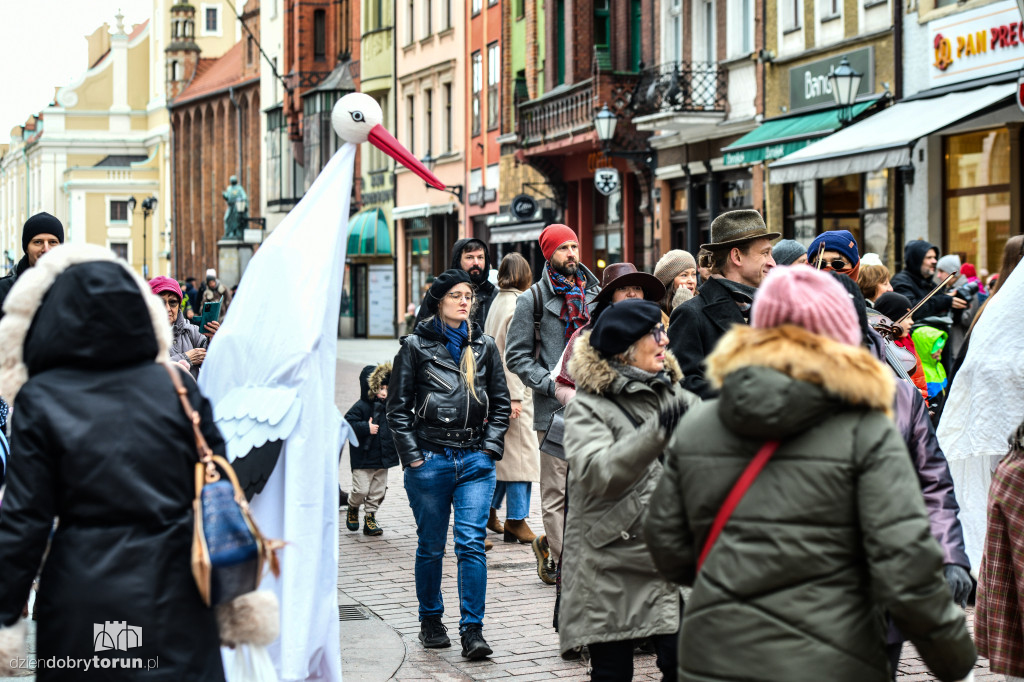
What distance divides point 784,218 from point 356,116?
17556 mm

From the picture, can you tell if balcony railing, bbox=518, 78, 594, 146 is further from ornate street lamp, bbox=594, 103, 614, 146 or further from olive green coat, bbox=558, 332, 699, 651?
olive green coat, bbox=558, 332, 699, 651

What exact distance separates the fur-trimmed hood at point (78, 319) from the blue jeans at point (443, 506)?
9.58 ft

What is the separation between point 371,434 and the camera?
1005cm

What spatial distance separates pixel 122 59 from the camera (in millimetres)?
105812

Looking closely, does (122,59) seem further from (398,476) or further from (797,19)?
(398,476)

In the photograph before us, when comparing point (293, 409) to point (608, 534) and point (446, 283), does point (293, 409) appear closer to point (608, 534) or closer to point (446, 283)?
point (608, 534)

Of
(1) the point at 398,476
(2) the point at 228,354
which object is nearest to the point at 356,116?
(2) the point at 228,354

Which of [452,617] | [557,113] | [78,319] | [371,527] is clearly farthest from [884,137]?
[78,319]

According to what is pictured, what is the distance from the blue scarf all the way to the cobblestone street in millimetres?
1365

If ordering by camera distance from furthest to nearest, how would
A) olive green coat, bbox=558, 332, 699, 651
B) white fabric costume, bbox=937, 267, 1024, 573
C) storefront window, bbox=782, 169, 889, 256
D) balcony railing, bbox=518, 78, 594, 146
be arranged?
1. balcony railing, bbox=518, 78, 594, 146
2. storefront window, bbox=782, 169, 889, 256
3. white fabric costume, bbox=937, 267, 1024, 573
4. olive green coat, bbox=558, 332, 699, 651

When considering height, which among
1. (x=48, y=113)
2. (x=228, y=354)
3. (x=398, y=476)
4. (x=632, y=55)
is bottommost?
(x=398, y=476)

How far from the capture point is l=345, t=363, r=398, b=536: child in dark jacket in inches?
391

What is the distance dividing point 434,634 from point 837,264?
2511mm

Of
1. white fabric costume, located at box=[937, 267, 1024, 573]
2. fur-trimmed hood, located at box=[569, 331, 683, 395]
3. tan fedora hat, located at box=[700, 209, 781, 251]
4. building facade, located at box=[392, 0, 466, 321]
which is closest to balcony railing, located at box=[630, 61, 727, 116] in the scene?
building facade, located at box=[392, 0, 466, 321]
